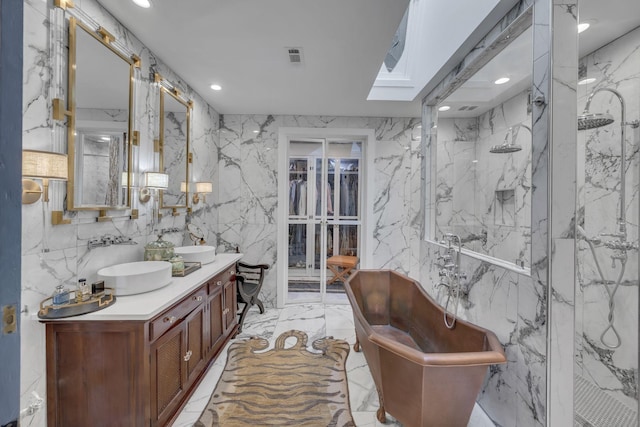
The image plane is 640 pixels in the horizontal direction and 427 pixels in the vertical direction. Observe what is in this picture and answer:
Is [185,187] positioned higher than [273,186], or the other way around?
[273,186]

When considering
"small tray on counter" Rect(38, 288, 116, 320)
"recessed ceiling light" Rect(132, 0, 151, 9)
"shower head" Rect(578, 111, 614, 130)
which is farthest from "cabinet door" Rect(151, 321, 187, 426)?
"shower head" Rect(578, 111, 614, 130)

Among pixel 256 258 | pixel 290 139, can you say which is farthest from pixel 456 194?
pixel 256 258

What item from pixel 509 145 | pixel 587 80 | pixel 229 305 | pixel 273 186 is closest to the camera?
pixel 587 80

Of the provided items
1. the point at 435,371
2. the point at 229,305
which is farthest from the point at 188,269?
the point at 435,371

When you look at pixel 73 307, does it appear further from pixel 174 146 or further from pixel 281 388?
pixel 174 146

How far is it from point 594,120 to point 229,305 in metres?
3.40

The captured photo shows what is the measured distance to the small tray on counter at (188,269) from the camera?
224 cm

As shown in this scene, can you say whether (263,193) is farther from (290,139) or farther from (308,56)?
(308,56)

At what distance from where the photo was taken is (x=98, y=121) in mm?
1852

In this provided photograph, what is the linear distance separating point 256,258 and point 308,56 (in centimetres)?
268

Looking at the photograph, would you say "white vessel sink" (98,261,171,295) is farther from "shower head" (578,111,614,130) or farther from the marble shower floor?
"shower head" (578,111,614,130)

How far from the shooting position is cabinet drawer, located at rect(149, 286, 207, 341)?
1.62 m

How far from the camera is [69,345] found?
1.51 m

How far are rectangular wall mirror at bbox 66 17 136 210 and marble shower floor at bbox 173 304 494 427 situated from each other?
158cm
